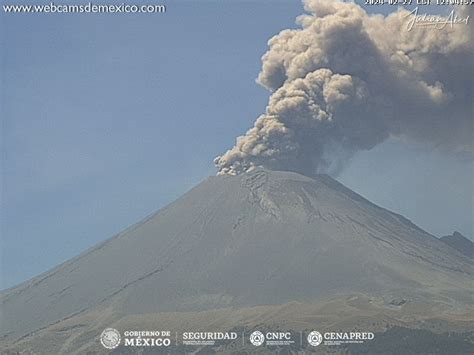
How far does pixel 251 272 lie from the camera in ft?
216

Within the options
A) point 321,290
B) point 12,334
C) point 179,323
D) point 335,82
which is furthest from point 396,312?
point 12,334

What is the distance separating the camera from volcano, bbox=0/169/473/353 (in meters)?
59.1

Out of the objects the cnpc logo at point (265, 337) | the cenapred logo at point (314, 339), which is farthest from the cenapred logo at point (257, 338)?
the cenapred logo at point (314, 339)

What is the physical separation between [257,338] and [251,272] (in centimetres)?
1599

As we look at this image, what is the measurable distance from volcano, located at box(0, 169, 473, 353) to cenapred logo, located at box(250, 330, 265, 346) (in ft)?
7.90

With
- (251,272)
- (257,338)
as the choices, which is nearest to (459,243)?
(251,272)

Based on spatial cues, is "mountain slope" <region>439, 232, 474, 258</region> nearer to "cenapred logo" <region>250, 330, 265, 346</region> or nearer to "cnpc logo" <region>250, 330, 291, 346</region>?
"cnpc logo" <region>250, 330, 291, 346</region>

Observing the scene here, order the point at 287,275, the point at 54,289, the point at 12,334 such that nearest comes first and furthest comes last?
1. the point at 12,334
2. the point at 287,275
3. the point at 54,289

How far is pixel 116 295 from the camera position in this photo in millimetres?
64438

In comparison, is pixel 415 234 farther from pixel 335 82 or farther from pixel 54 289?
pixel 54 289

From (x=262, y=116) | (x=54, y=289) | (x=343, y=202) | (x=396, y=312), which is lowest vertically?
(x=396, y=312)

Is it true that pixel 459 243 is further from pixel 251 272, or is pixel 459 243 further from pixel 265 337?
pixel 265 337

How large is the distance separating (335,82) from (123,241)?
69.9ft

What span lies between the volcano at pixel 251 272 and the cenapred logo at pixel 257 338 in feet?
7.90
